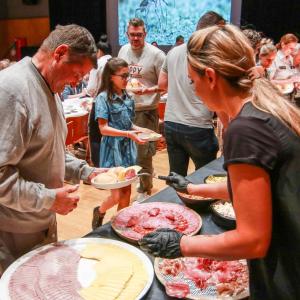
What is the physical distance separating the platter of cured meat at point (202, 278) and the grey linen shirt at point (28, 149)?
0.50 metres

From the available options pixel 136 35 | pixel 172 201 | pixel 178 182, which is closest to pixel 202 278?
pixel 178 182

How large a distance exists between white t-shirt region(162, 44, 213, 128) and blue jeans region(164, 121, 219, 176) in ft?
0.16

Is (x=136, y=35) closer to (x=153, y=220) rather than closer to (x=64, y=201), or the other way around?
(x=153, y=220)

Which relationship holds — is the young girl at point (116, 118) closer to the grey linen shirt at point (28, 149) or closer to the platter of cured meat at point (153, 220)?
the platter of cured meat at point (153, 220)

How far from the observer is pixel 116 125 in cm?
315

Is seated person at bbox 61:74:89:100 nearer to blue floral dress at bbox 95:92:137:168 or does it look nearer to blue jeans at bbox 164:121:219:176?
blue floral dress at bbox 95:92:137:168

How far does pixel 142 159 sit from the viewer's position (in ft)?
13.4

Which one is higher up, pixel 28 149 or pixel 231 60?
pixel 231 60

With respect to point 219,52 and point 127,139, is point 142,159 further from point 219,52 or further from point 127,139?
point 219,52

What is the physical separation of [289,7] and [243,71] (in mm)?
8633

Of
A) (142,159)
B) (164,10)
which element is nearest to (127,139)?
(142,159)

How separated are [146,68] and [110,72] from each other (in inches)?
40.0

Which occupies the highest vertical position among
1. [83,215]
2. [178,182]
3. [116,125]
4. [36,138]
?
[36,138]

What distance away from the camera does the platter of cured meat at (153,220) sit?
165 cm
